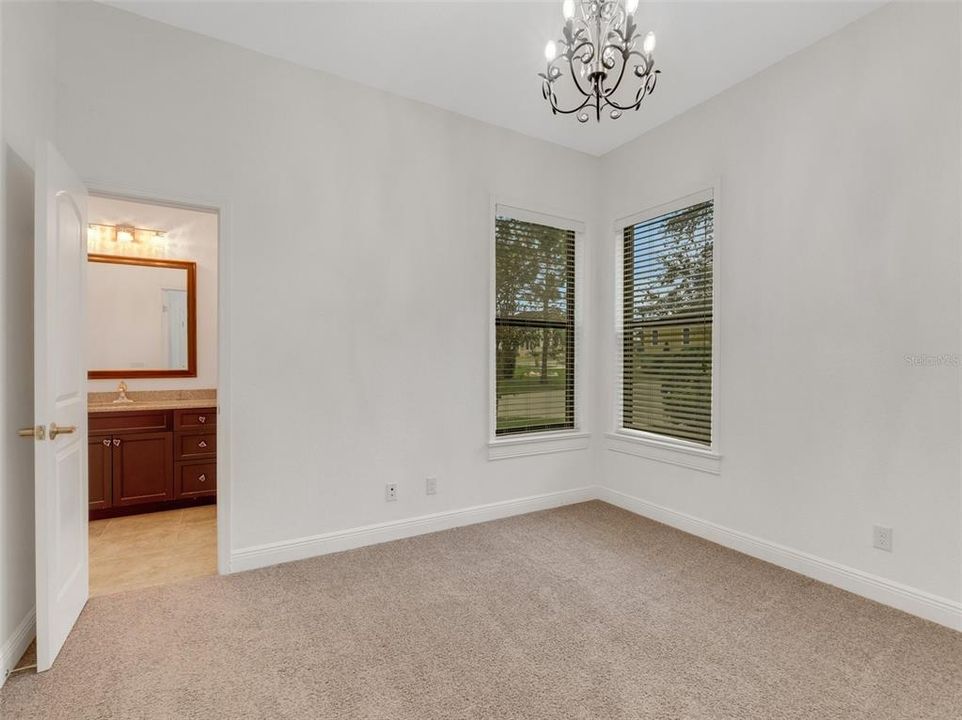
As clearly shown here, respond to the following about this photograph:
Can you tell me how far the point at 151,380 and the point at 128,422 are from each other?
75 cm

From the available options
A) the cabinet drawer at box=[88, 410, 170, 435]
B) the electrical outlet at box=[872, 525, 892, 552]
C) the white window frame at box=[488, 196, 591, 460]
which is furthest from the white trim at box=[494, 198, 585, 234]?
the cabinet drawer at box=[88, 410, 170, 435]

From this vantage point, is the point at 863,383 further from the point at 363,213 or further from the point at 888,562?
the point at 363,213

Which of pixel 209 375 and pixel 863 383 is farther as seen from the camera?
pixel 209 375

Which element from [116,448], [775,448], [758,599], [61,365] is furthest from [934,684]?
[116,448]

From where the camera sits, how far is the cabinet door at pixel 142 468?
390cm

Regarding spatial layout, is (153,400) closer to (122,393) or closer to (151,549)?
(122,393)

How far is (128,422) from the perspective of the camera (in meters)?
3.94

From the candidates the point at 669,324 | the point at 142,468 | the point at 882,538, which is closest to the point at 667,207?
the point at 669,324

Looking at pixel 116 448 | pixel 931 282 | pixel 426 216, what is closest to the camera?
pixel 931 282

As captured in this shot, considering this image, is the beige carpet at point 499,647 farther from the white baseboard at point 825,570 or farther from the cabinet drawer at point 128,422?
the cabinet drawer at point 128,422

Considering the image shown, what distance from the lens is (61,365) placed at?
6.95 feet

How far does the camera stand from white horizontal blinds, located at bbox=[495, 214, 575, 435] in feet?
12.9

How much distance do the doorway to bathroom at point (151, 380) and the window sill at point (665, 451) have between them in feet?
10.4

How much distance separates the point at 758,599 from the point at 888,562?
688mm
